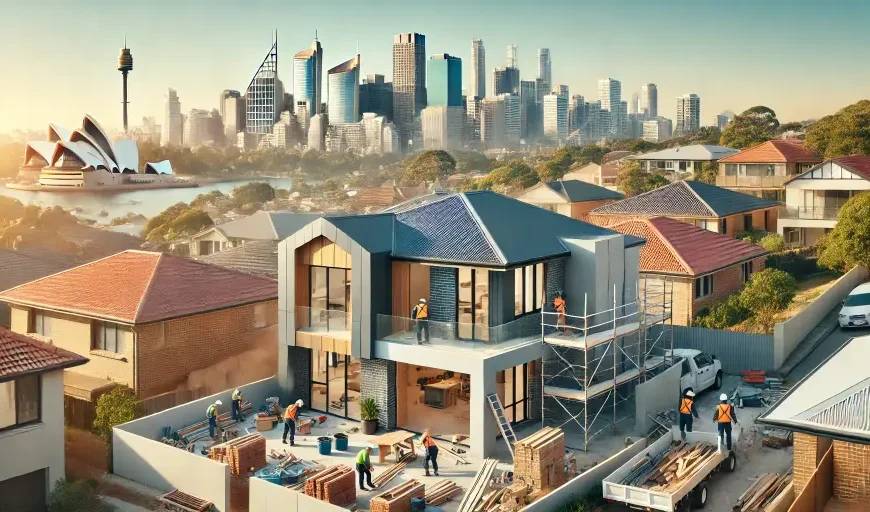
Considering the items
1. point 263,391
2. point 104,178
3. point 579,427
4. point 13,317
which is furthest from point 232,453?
point 104,178

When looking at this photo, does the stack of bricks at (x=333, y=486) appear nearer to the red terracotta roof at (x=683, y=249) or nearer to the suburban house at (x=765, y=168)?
the red terracotta roof at (x=683, y=249)

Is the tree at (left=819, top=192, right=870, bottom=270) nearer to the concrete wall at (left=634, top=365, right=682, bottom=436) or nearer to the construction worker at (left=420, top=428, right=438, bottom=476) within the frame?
the concrete wall at (left=634, top=365, right=682, bottom=436)

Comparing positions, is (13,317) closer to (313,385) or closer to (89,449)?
(89,449)

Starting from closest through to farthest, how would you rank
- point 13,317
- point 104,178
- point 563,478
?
point 563,478 < point 13,317 < point 104,178

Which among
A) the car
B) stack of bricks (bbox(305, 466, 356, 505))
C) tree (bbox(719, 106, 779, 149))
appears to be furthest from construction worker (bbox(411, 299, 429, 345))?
tree (bbox(719, 106, 779, 149))

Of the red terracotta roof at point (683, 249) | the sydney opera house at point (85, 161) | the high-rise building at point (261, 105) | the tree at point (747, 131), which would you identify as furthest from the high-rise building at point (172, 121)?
the red terracotta roof at point (683, 249)

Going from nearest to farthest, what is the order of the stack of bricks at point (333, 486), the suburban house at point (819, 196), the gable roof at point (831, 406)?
the gable roof at point (831, 406) < the stack of bricks at point (333, 486) < the suburban house at point (819, 196)
